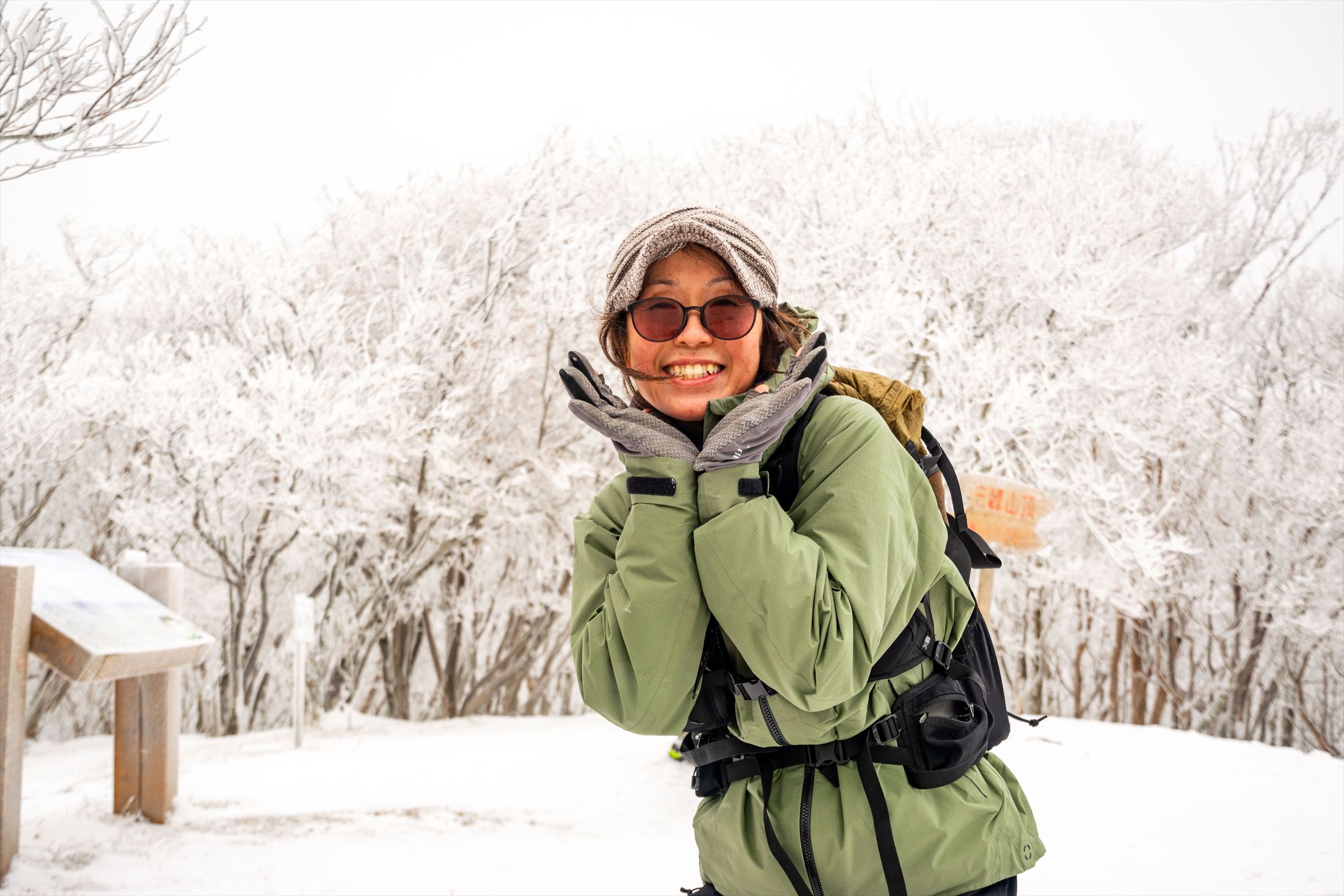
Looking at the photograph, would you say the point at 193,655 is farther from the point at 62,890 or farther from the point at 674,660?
the point at 674,660

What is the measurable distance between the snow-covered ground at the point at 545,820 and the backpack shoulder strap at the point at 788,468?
11.2 feet

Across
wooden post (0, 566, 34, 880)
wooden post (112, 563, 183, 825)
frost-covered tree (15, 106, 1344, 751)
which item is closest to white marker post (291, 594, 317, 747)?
frost-covered tree (15, 106, 1344, 751)

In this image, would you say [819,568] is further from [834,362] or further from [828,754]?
[834,362]

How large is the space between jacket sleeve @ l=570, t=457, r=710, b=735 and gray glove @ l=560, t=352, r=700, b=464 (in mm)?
18

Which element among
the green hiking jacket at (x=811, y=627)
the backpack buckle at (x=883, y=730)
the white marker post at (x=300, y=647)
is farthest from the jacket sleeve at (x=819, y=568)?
the white marker post at (x=300, y=647)

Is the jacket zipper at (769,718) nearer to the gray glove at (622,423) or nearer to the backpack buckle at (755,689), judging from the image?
the backpack buckle at (755,689)

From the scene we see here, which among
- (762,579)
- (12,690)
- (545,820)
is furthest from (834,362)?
(762,579)

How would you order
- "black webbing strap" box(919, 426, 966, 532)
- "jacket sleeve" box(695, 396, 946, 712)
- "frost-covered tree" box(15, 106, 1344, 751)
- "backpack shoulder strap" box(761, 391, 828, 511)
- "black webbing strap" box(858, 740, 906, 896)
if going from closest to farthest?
"jacket sleeve" box(695, 396, 946, 712) → "black webbing strap" box(858, 740, 906, 896) → "backpack shoulder strap" box(761, 391, 828, 511) → "black webbing strap" box(919, 426, 966, 532) → "frost-covered tree" box(15, 106, 1344, 751)

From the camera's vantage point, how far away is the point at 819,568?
1122mm

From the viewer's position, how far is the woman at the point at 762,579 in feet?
3.69

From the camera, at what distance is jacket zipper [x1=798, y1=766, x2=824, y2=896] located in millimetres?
1237

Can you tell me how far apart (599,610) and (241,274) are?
504 inches

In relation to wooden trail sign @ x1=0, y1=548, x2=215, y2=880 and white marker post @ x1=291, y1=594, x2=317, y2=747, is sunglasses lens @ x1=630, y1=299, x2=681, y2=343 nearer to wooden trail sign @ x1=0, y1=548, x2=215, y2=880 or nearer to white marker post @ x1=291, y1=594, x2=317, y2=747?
wooden trail sign @ x1=0, y1=548, x2=215, y2=880

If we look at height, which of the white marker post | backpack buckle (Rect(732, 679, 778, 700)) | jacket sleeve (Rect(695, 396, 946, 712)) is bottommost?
the white marker post
